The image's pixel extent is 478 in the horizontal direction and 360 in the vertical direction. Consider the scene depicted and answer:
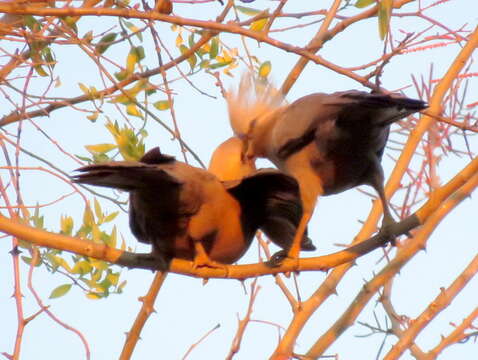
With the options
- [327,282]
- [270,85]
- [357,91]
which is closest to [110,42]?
[270,85]

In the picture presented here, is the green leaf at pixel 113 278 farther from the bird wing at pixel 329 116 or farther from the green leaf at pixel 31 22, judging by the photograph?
the green leaf at pixel 31 22

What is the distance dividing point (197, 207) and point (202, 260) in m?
0.16

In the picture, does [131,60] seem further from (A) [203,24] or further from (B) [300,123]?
(A) [203,24]

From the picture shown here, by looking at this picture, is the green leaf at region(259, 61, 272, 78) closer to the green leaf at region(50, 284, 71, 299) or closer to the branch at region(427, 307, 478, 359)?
the green leaf at region(50, 284, 71, 299)

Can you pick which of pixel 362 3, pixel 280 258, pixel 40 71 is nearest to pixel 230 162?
pixel 280 258

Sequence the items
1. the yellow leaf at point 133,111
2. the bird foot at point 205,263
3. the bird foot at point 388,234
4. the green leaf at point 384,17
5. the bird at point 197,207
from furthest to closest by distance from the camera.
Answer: the yellow leaf at point 133,111 < the bird foot at point 388,234 < the bird foot at point 205,263 < the bird at point 197,207 < the green leaf at point 384,17

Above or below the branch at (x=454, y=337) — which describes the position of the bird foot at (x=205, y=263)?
above

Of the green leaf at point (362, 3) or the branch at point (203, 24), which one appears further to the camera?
the green leaf at point (362, 3)

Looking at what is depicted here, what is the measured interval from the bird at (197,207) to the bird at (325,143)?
216 millimetres

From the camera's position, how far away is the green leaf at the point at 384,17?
2.13 meters

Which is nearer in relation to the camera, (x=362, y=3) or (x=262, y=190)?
(x=262, y=190)

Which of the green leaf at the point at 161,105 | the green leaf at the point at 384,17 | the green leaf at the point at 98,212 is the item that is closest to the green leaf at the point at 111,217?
the green leaf at the point at 98,212

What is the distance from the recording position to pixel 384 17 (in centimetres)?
215

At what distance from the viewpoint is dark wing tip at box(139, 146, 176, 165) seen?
7.99 feet
